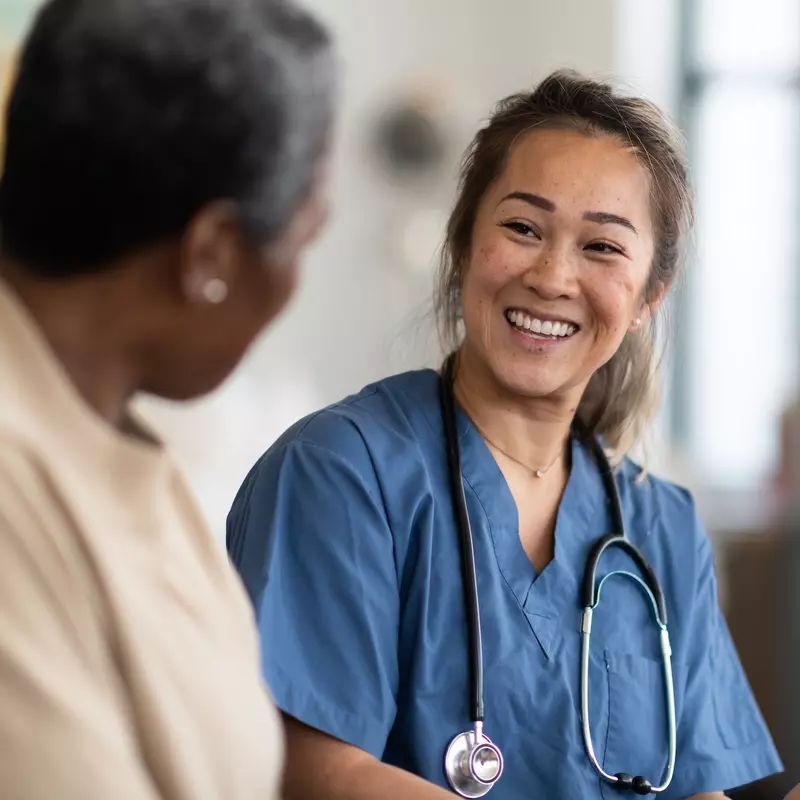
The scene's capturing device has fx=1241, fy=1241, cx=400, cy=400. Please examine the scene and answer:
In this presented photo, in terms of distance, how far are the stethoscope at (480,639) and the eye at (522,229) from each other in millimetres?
188

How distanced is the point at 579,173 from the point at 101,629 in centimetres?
86

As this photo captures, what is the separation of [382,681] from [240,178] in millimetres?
620

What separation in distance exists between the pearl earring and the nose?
670 millimetres

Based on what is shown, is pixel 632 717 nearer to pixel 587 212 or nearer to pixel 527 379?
pixel 527 379

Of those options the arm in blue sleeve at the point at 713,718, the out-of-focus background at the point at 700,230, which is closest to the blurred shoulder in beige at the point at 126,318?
the arm in blue sleeve at the point at 713,718

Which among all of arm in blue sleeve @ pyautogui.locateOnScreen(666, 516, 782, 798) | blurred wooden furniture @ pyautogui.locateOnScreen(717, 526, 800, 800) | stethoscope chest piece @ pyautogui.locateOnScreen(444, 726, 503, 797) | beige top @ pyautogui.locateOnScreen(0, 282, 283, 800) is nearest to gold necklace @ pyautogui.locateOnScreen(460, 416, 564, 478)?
arm in blue sleeve @ pyautogui.locateOnScreen(666, 516, 782, 798)

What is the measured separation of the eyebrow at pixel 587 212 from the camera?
136cm

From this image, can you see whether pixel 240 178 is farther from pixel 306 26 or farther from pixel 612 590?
pixel 612 590

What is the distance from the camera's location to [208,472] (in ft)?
9.16

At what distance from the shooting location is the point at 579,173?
1.37m

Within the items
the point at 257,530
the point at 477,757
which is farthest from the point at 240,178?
the point at 477,757

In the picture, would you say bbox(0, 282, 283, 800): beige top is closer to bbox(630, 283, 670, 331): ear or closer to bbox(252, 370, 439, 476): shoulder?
bbox(252, 370, 439, 476): shoulder

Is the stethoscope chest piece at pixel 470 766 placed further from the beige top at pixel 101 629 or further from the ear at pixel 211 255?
the ear at pixel 211 255

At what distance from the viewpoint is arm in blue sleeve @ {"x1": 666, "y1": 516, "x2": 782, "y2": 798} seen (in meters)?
1.41
